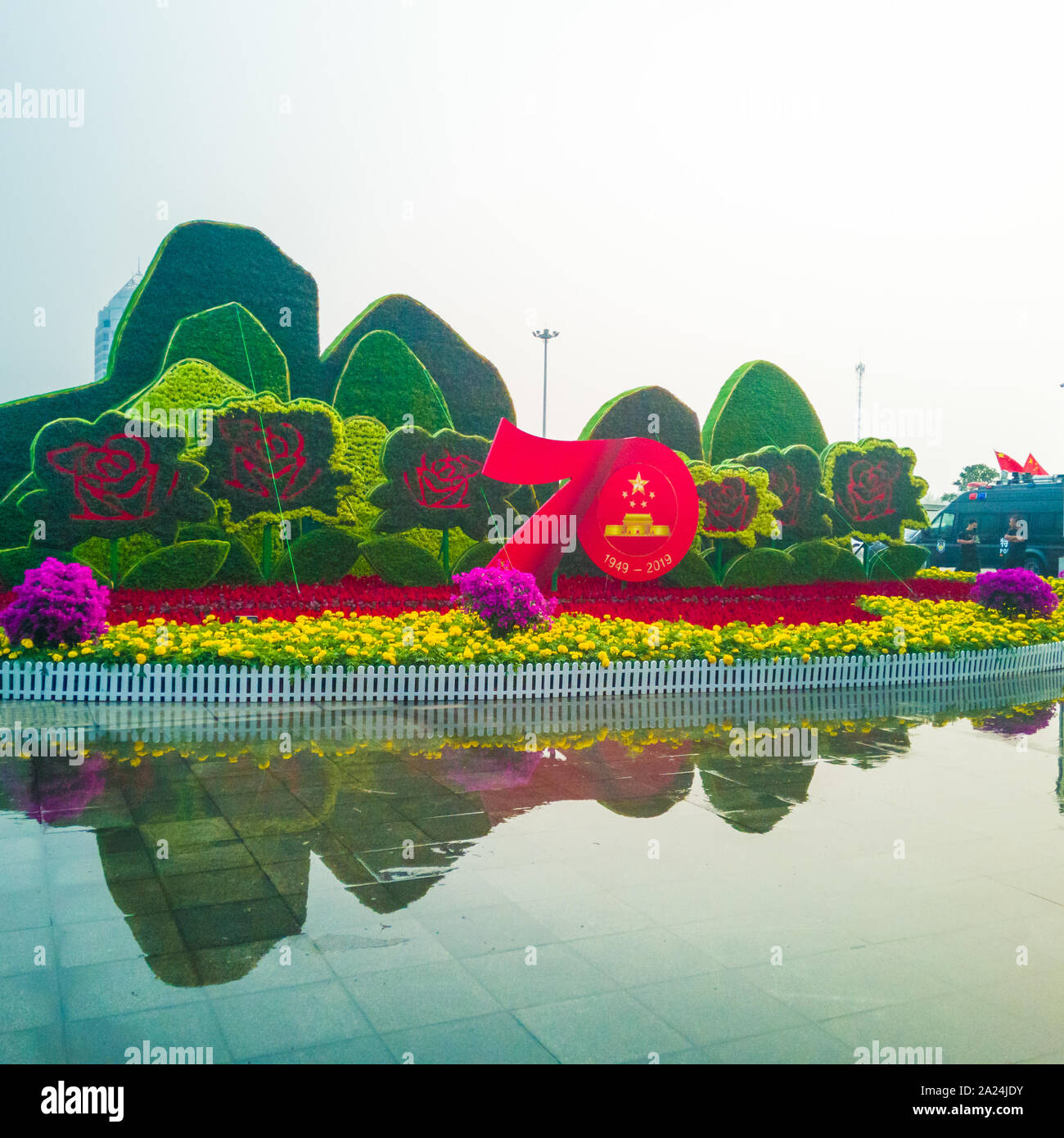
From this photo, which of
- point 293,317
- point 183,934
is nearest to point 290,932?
point 183,934

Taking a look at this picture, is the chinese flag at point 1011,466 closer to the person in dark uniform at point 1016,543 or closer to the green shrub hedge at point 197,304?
the person in dark uniform at point 1016,543

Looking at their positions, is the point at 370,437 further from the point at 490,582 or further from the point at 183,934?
the point at 183,934

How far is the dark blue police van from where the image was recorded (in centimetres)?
2616

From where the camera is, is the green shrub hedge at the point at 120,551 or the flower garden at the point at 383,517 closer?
the flower garden at the point at 383,517

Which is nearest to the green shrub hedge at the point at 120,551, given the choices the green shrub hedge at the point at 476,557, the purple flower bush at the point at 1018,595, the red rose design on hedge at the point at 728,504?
the green shrub hedge at the point at 476,557

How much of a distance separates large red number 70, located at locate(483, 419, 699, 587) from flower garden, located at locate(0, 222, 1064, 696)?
0.29 ft

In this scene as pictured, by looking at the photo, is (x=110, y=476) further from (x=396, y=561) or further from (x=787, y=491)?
(x=787, y=491)

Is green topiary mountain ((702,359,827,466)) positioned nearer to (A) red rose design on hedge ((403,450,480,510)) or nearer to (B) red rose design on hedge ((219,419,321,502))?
(A) red rose design on hedge ((403,450,480,510))

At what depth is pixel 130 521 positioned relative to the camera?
1650cm

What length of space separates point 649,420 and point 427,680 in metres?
12.4

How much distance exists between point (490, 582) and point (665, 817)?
5716 mm

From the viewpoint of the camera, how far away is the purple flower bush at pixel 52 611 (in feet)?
36.0

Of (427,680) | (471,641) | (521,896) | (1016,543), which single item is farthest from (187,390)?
(1016,543)

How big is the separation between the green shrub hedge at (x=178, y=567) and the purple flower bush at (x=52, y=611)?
17.6 ft
